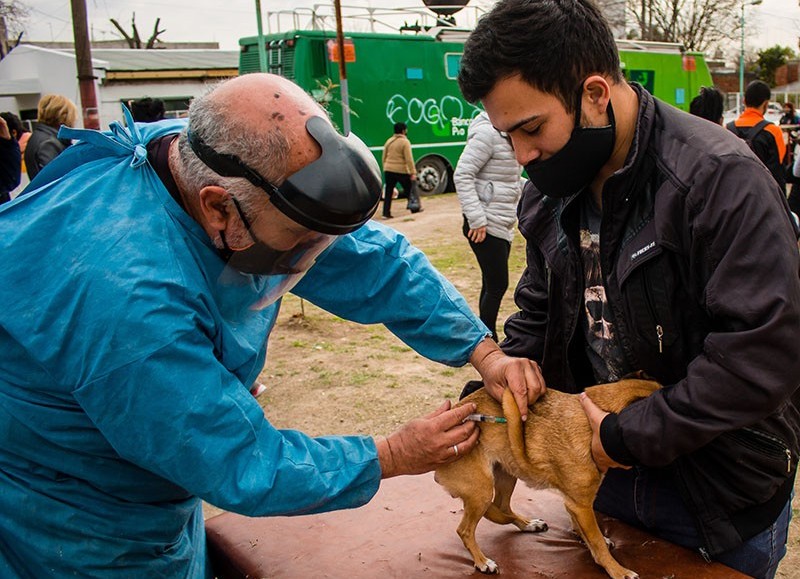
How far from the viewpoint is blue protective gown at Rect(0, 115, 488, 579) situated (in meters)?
1.50

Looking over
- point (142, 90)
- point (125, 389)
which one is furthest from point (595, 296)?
point (142, 90)

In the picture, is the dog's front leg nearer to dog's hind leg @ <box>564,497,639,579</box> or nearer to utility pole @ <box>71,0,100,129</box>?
dog's hind leg @ <box>564,497,639,579</box>

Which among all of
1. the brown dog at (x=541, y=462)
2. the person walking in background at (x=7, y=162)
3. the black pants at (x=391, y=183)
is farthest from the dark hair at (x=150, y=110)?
the black pants at (x=391, y=183)

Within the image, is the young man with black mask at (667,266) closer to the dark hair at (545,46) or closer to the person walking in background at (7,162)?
the dark hair at (545,46)

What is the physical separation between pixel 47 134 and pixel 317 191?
656cm

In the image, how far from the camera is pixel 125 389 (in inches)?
58.6

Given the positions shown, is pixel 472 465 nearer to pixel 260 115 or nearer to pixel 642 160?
pixel 642 160

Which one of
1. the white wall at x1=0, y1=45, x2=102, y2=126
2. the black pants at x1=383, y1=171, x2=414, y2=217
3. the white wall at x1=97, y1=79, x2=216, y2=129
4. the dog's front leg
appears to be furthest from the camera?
the white wall at x1=0, y1=45, x2=102, y2=126

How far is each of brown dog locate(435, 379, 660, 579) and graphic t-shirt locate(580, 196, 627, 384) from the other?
159 millimetres

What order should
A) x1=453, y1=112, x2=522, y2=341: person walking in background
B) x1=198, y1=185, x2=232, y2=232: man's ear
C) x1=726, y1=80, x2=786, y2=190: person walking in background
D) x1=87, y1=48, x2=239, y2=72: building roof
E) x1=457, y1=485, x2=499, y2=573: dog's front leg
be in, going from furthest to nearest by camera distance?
x1=87, y1=48, x2=239, y2=72: building roof → x1=726, y1=80, x2=786, y2=190: person walking in background → x1=453, y1=112, x2=522, y2=341: person walking in background → x1=457, y1=485, x2=499, y2=573: dog's front leg → x1=198, y1=185, x2=232, y2=232: man's ear

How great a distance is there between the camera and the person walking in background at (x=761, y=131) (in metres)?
7.40

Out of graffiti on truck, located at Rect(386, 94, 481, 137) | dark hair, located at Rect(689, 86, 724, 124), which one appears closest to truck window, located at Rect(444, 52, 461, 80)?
graffiti on truck, located at Rect(386, 94, 481, 137)

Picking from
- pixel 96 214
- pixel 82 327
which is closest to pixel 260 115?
pixel 96 214

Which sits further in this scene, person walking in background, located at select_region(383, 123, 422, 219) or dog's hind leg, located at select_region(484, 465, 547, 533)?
person walking in background, located at select_region(383, 123, 422, 219)
